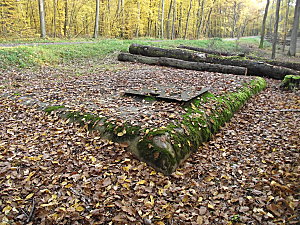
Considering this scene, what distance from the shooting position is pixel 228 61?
1322 cm

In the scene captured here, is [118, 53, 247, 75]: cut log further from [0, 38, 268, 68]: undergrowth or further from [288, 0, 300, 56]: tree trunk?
[288, 0, 300, 56]: tree trunk

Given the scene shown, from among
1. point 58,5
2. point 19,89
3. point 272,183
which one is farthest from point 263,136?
point 58,5

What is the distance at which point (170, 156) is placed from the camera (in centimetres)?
418

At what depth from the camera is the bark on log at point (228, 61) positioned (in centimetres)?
1161

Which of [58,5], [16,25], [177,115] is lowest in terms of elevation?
[177,115]

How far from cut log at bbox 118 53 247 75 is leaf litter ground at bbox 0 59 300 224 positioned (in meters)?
6.25

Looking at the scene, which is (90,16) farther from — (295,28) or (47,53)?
(295,28)

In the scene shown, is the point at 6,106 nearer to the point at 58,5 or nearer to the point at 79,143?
the point at 79,143

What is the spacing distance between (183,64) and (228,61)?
2.73m

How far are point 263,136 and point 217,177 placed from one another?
2312 millimetres

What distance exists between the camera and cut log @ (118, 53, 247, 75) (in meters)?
11.9

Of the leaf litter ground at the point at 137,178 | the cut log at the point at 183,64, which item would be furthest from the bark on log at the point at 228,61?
the leaf litter ground at the point at 137,178

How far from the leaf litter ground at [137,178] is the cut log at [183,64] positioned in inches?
246

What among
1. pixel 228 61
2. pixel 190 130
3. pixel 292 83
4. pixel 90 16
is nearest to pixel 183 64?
pixel 228 61
